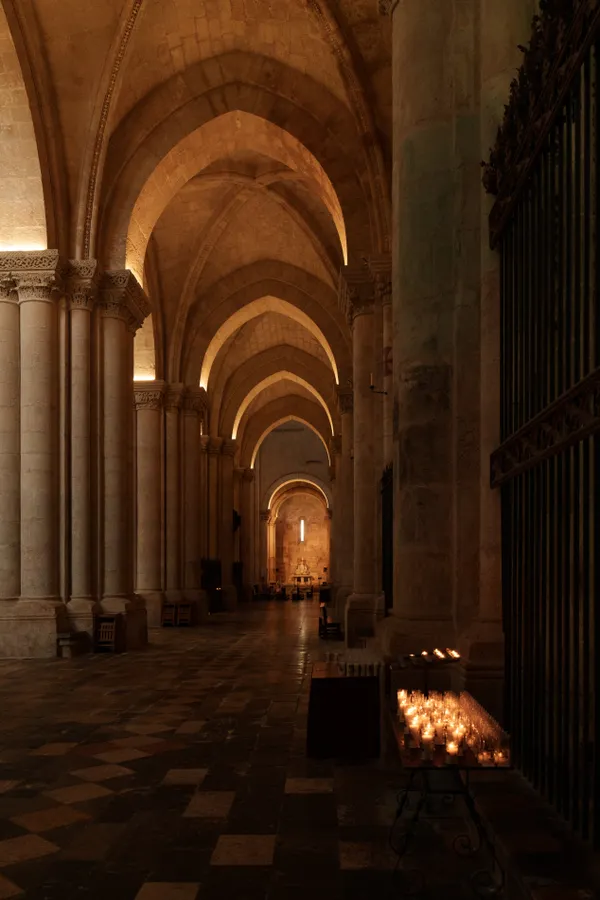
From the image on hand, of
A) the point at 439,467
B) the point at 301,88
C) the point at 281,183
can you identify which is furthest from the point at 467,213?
the point at 281,183

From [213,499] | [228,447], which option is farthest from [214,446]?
[213,499]

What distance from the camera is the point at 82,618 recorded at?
16.1m

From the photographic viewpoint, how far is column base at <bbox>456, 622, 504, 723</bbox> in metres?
6.27

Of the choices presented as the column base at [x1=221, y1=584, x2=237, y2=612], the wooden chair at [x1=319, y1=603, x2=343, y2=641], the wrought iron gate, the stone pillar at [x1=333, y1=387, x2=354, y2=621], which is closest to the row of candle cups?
the wrought iron gate

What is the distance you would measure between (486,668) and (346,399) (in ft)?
67.9

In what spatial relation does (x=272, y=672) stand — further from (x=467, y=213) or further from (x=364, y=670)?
(x=467, y=213)

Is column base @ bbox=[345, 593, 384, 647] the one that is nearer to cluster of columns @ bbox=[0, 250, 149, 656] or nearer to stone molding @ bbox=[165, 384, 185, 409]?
cluster of columns @ bbox=[0, 250, 149, 656]

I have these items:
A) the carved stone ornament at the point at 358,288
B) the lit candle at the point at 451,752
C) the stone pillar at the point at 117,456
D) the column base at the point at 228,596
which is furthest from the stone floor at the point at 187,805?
the column base at the point at 228,596

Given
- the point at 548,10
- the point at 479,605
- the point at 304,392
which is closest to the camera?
the point at 548,10

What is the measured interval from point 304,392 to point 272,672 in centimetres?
3350

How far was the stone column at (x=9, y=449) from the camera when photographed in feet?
51.0

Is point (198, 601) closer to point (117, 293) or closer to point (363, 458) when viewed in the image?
point (363, 458)

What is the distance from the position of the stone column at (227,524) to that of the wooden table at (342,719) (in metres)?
26.9

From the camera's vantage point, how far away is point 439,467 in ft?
23.2
